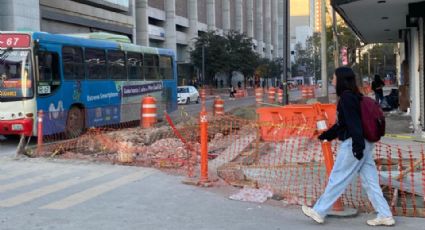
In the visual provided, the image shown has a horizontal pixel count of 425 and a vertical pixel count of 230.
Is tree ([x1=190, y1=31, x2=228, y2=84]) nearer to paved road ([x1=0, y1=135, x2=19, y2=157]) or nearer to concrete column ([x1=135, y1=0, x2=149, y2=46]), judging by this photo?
concrete column ([x1=135, y1=0, x2=149, y2=46])

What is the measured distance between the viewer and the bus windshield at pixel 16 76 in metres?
15.1

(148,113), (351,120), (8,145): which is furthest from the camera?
(148,113)

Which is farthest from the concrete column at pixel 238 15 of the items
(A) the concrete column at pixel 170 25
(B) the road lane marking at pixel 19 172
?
(B) the road lane marking at pixel 19 172

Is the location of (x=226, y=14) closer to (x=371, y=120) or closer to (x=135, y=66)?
(x=135, y=66)

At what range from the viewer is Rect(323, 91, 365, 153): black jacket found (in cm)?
616

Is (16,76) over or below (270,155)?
over

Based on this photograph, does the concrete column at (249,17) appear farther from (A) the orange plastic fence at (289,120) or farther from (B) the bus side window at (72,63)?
(A) the orange plastic fence at (289,120)

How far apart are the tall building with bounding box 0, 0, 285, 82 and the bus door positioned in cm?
1230

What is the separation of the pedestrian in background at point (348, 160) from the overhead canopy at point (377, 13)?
766 cm

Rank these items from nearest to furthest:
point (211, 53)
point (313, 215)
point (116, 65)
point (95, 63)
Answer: point (313, 215), point (95, 63), point (116, 65), point (211, 53)

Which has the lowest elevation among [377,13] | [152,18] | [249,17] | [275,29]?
[377,13]

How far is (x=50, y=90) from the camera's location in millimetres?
15820

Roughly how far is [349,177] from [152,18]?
64.3m

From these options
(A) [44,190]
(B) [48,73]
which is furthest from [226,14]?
(A) [44,190]
